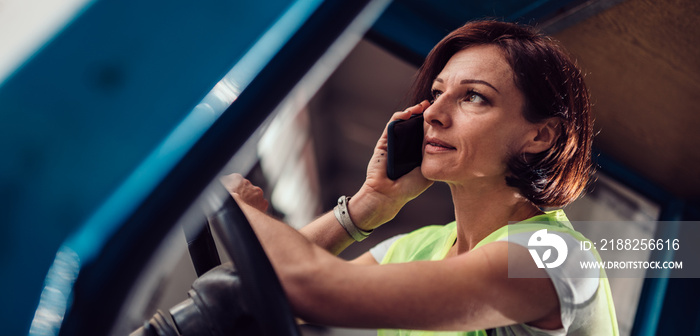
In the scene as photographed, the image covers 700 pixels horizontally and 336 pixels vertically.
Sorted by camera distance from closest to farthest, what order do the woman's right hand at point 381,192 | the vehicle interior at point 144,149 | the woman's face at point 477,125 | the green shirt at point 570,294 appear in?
the vehicle interior at point 144,149, the green shirt at point 570,294, the woman's face at point 477,125, the woman's right hand at point 381,192

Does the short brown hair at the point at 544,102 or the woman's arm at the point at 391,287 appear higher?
the short brown hair at the point at 544,102

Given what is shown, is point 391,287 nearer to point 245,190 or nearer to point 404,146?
point 245,190

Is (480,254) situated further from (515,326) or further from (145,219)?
(145,219)

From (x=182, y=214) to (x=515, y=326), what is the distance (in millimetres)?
585

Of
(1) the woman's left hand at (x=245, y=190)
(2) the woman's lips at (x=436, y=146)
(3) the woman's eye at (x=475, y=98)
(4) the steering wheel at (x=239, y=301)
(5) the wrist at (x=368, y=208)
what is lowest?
(4) the steering wheel at (x=239, y=301)

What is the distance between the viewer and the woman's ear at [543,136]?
3.16 feet

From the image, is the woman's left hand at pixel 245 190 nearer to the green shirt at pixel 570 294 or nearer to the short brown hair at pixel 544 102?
the green shirt at pixel 570 294

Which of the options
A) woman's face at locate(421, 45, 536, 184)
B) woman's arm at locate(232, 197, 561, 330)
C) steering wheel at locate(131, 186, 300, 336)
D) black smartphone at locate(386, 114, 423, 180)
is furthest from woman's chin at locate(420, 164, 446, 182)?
steering wheel at locate(131, 186, 300, 336)

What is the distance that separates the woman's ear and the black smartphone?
21 cm

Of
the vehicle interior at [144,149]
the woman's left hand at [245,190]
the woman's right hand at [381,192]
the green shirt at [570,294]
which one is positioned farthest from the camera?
the woman's right hand at [381,192]

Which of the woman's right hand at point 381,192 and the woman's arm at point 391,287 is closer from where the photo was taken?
the woman's arm at point 391,287

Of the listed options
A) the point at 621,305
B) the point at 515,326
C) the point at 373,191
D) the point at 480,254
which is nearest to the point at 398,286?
the point at 480,254

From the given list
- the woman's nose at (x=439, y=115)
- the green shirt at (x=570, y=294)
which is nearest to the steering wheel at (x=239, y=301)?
the green shirt at (x=570, y=294)

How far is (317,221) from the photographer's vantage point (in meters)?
1.09
